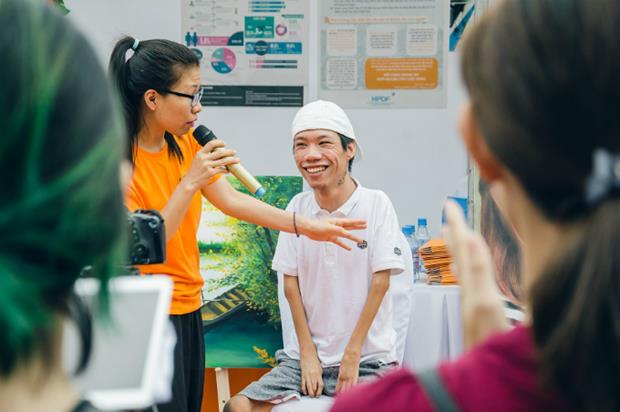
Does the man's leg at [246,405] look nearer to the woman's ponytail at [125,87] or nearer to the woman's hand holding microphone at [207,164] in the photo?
the woman's hand holding microphone at [207,164]

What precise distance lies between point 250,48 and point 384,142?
0.89 meters

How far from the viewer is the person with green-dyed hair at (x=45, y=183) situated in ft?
2.33

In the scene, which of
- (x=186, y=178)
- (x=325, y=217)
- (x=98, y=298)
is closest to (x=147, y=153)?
(x=186, y=178)

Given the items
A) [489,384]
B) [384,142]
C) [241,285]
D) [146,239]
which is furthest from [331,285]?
[489,384]

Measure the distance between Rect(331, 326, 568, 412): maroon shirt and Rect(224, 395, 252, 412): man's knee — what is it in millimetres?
2405

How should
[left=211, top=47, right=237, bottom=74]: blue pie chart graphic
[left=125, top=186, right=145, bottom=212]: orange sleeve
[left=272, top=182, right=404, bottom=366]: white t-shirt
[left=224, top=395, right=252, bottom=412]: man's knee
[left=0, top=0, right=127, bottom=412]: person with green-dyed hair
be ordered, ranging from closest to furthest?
[left=0, top=0, right=127, bottom=412]: person with green-dyed hair < [left=125, top=186, right=145, bottom=212]: orange sleeve < [left=224, top=395, right=252, bottom=412]: man's knee < [left=272, top=182, right=404, bottom=366]: white t-shirt < [left=211, top=47, right=237, bottom=74]: blue pie chart graphic

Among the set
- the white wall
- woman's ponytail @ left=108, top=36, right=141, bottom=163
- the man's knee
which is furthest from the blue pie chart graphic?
the man's knee

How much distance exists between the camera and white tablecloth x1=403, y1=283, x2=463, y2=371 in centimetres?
350

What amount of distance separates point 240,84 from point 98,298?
3.46 metres

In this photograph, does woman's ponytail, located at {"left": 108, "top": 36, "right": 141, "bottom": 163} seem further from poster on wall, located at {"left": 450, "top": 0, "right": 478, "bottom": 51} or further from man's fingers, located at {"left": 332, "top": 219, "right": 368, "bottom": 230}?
poster on wall, located at {"left": 450, "top": 0, "right": 478, "bottom": 51}

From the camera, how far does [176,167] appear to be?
2.79m

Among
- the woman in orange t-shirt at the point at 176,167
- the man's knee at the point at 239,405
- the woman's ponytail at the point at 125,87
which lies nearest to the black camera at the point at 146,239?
the woman in orange t-shirt at the point at 176,167

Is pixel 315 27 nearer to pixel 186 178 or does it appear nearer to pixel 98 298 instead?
pixel 186 178

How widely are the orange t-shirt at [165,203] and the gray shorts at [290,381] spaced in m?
0.56
